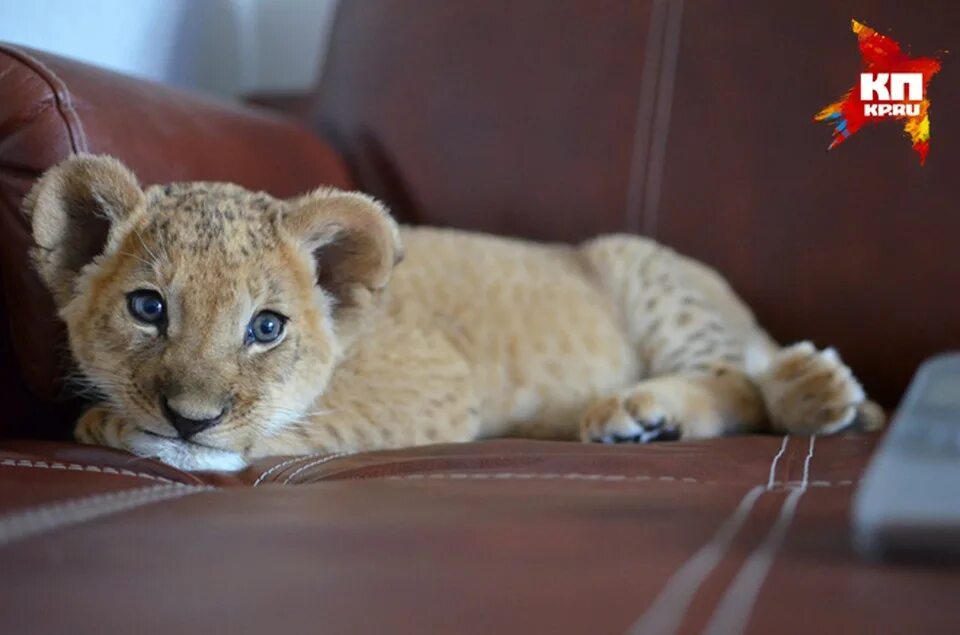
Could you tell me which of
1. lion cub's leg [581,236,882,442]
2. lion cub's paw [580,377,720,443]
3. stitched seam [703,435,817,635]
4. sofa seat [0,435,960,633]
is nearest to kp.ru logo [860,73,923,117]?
lion cub's leg [581,236,882,442]

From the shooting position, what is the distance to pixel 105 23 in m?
1.83

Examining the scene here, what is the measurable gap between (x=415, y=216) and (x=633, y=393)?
2.00ft

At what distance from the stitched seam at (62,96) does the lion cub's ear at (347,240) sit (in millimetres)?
249

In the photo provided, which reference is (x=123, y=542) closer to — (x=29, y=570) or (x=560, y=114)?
(x=29, y=570)

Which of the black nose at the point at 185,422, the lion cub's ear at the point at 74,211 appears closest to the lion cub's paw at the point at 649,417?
the black nose at the point at 185,422

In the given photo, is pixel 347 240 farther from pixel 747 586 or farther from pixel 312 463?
pixel 747 586

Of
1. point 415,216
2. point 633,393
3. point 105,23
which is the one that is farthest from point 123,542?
point 105,23

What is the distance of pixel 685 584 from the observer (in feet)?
1.88

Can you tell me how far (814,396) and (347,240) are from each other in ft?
2.00

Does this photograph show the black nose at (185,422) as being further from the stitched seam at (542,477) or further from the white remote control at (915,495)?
the white remote control at (915,495)

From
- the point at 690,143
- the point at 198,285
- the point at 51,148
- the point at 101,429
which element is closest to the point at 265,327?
the point at 198,285

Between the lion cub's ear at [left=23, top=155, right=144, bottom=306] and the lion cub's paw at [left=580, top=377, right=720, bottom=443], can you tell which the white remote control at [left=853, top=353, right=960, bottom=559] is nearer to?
the lion cub's paw at [left=580, top=377, right=720, bottom=443]

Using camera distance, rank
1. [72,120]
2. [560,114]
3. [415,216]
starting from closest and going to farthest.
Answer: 1. [72,120]
2. [560,114]
3. [415,216]

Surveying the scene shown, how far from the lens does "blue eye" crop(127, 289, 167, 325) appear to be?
1.06 m
